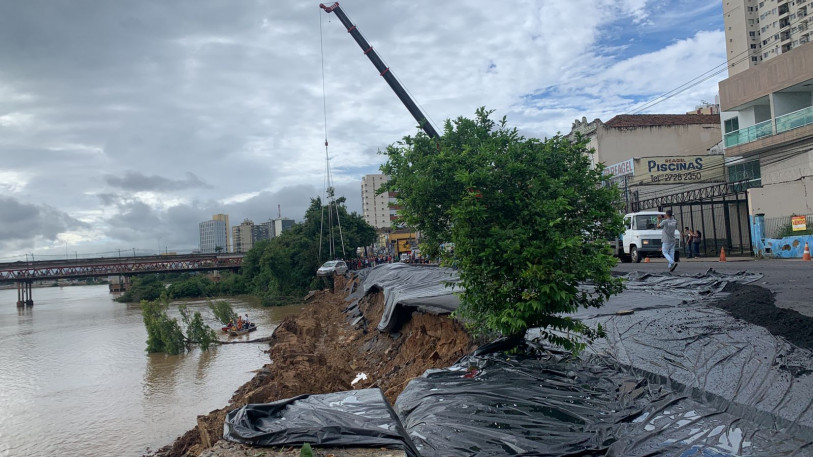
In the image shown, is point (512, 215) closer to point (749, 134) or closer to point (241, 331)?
point (749, 134)

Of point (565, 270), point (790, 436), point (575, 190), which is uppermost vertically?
point (575, 190)

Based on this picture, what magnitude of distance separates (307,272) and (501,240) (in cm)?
4316

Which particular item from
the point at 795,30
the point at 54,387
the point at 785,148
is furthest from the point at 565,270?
the point at 795,30

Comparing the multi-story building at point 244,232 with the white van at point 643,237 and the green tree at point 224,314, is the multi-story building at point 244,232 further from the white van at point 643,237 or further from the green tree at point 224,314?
the white van at point 643,237

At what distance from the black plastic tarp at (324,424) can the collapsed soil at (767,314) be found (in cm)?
416

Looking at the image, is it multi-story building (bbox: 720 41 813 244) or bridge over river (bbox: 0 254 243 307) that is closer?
multi-story building (bbox: 720 41 813 244)

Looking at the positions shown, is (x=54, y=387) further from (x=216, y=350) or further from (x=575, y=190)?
(x=575, y=190)

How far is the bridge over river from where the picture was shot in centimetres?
5891

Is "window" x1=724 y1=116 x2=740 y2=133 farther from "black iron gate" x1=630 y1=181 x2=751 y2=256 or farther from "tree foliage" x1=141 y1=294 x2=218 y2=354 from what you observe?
"tree foliage" x1=141 y1=294 x2=218 y2=354

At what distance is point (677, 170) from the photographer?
34.9 m

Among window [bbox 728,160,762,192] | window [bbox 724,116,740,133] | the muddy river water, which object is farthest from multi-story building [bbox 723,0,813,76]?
the muddy river water

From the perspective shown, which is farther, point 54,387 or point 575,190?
point 54,387

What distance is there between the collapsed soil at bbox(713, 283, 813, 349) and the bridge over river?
201ft

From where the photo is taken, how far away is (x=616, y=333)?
265 inches
